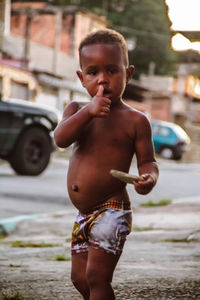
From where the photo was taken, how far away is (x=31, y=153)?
38.4ft

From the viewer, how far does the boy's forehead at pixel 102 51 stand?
2.56 m

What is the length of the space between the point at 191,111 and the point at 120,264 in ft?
159

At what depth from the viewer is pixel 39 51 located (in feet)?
102

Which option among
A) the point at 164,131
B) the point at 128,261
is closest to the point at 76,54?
the point at 164,131

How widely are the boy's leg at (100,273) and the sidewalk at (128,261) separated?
17.2 inches

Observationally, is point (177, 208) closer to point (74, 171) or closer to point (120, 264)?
point (120, 264)

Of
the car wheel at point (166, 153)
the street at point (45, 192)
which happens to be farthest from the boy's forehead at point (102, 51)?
the car wheel at point (166, 153)

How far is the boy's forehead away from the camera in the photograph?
2.56m

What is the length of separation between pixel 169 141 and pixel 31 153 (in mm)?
14163

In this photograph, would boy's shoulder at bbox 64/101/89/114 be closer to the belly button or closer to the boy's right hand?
the boy's right hand

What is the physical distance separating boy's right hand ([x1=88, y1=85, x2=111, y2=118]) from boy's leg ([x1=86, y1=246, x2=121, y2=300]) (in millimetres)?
601

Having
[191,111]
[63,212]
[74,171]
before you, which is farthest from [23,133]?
[191,111]

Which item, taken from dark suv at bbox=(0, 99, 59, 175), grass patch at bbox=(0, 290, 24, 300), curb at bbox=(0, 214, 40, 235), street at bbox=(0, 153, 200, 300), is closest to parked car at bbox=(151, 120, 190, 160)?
dark suv at bbox=(0, 99, 59, 175)

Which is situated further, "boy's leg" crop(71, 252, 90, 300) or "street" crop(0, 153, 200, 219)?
"street" crop(0, 153, 200, 219)
